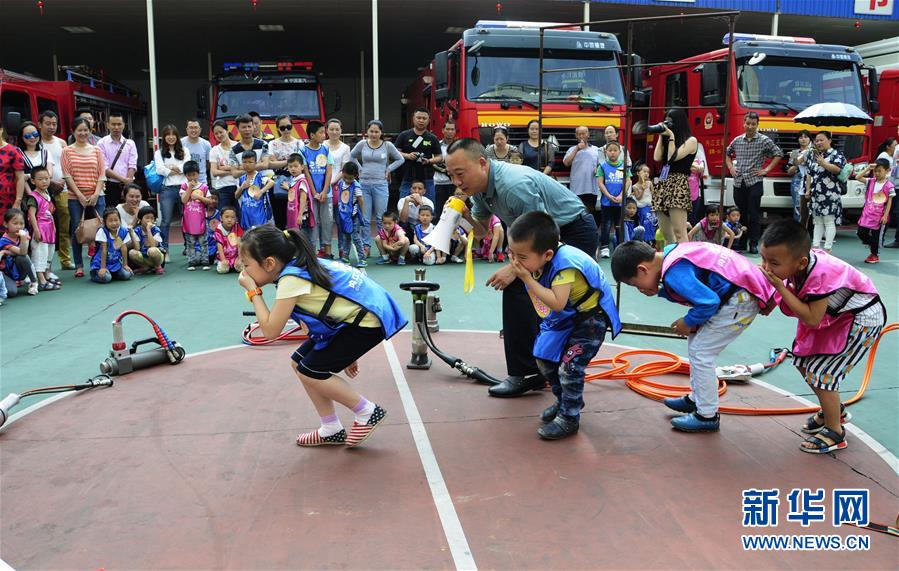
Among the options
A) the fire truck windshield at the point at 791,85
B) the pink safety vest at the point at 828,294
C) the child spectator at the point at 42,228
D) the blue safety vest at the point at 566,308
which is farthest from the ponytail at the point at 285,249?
the fire truck windshield at the point at 791,85

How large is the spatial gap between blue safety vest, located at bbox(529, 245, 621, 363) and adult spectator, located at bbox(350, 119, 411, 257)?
6698mm

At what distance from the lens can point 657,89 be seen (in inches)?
549

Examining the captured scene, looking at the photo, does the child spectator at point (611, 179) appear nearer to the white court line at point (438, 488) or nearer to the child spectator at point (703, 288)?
the white court line at point (438, 488)

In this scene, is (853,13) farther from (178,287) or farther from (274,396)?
(274,396)

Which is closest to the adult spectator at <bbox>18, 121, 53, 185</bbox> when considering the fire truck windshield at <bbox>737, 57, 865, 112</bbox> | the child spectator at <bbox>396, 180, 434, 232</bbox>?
the child spectator at <bbox>396, 180, 434, 232</bbox>

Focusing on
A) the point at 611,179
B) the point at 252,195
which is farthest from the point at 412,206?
the point at 611,179

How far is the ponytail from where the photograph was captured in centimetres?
377

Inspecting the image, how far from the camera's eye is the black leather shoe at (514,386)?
4.94 meters

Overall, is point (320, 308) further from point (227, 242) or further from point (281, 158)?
point (281, 158)

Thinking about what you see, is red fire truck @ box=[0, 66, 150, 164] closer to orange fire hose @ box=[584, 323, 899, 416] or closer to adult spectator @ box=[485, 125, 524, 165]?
adult spectator @ box=[485, 125, 524, 165]

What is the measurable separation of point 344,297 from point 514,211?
1.31 m

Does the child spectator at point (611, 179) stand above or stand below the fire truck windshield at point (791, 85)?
below

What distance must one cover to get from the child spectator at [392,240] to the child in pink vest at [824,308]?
695 centimetres

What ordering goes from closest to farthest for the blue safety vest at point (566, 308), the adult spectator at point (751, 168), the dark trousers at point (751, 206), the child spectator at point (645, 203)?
1. the blue safety vest at point (566, 308)
2. the child spectator at point (645, 203)
3. the adult spectator at point (751, 168)
4. the dark trousers at point (751, 206)
